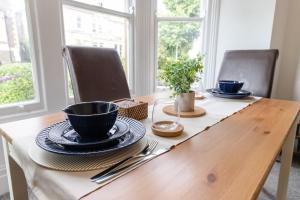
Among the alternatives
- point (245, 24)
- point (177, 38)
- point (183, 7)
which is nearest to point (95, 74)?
point (177, 38)

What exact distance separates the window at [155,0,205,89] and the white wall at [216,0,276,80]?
26cm

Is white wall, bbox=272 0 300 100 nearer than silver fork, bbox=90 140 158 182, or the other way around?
silver fork, bbox=90 140 158 182

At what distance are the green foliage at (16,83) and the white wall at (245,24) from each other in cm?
202

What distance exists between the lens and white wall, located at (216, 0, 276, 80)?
211 centimetres

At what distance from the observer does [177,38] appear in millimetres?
2496

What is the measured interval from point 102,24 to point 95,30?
11 cm

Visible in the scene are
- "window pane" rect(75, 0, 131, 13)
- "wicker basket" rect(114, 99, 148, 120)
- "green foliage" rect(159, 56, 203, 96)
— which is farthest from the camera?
"window pane" rect(75, 0, 131, 13)

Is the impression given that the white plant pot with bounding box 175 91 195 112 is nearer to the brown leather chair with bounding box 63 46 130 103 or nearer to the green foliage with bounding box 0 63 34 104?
the brown leather chair with bounding box 63 46 130 103

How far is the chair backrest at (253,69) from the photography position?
1654 millimetres

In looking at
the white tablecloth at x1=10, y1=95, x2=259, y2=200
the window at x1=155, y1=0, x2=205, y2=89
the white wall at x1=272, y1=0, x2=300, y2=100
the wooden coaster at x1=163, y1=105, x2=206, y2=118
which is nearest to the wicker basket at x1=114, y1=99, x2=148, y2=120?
the white tablecloth at x1=10, y1=95, x2=259, y2=200

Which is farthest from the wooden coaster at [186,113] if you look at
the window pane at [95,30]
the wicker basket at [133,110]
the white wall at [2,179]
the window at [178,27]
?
the window at [178,27]

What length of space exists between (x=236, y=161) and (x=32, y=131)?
0.64 m

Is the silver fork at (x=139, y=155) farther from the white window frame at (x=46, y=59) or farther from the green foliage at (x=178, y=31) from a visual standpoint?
the green foliage at (x=178, y=31)

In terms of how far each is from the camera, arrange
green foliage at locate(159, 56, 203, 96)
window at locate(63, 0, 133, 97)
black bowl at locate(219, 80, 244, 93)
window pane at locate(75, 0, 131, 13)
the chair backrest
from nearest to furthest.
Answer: green foliage at locate(159, 56, 203, 96) < black bowl at locate(219, 80, 244, 93) < the chair backrest < window at locate(63, 0, 133, 97) < window pane at locate(75, 0, 131, 13)
